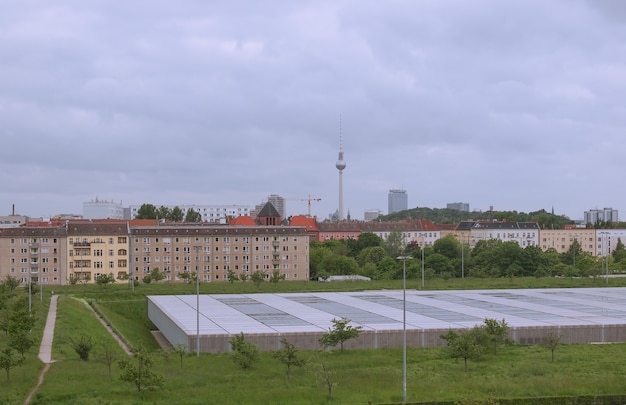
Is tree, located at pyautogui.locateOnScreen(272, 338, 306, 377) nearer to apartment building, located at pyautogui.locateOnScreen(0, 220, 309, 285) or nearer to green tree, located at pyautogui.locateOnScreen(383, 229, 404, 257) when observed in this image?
apartment building, located at pyautogui.locateOnScreen(0, 220, 309, 285)

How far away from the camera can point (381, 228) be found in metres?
162

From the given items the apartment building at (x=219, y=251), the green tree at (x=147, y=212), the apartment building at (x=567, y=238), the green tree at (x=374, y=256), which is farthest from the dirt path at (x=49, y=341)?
the apartment building at (x=567, y=238)

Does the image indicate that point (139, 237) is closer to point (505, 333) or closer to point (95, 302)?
point (95, 302)

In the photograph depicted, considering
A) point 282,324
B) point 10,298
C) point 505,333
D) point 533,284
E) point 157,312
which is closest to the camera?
point 505,333

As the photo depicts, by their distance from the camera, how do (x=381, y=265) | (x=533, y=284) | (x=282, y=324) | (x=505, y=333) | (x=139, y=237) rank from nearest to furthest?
(x=505, y=333) < (x=282, y=324) < (x=533, y=284) < (x=139, y=237) < (x=381, y=265)

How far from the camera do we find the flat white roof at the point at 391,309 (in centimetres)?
4172

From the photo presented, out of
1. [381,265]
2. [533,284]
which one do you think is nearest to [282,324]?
[533,284]

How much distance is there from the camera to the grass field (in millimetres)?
26391

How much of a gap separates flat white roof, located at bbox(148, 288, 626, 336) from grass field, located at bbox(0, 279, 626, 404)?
14.9 ft

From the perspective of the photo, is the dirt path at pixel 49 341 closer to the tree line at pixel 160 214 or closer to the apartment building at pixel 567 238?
the tree line at pixel 160 214

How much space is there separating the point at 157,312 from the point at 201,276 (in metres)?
39.8

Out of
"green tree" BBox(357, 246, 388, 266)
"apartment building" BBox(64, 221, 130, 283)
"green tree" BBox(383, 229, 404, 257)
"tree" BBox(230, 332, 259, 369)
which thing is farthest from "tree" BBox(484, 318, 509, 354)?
"green tree" BBox(383, 229, 404, 257)

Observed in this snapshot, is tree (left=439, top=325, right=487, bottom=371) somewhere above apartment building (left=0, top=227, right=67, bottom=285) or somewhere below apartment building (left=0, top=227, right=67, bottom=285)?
below

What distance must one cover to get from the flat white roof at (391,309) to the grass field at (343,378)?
179 inches
